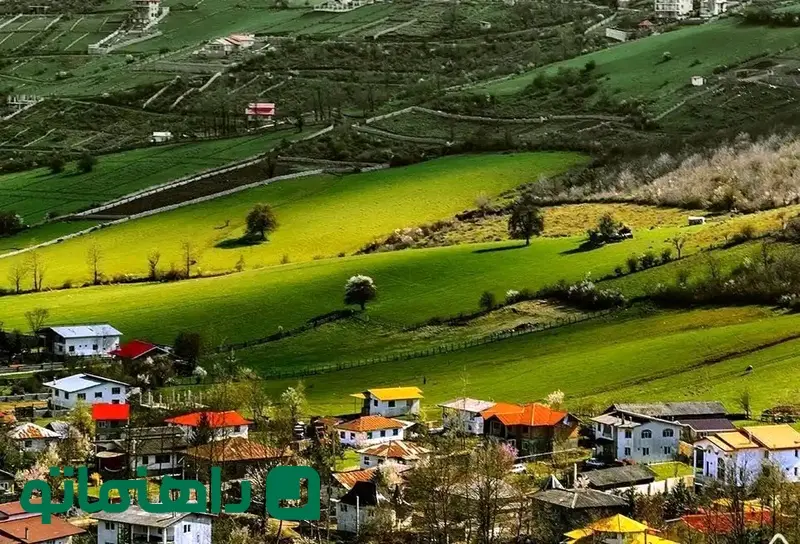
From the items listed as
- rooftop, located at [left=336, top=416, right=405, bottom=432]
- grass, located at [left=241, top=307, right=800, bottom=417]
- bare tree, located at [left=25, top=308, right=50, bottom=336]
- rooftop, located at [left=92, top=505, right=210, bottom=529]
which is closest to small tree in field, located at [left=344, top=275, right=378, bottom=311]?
grass, located at [left=241, top=307, right=800, bottom=417]

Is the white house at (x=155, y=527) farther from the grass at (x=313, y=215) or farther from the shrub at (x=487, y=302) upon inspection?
the grass at (x=313, y=215)

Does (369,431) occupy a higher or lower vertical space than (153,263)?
lower

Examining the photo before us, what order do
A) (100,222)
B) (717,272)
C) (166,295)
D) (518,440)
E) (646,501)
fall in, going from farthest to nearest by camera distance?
(100,222) < (166,295) < (717,272) < (518,440) < (646,501)

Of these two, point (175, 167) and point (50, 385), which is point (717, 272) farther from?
point (175, 167)

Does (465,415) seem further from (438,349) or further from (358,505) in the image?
(358,505)

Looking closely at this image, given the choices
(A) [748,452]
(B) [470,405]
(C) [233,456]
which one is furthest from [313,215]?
(A) [748,452]

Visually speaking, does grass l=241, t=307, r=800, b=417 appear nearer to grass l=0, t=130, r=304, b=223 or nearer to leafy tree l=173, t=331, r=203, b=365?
leafy tree l=173, t=331, r=203, b=365

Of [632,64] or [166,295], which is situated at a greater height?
[632,64]

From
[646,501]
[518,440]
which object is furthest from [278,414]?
[646,501]
